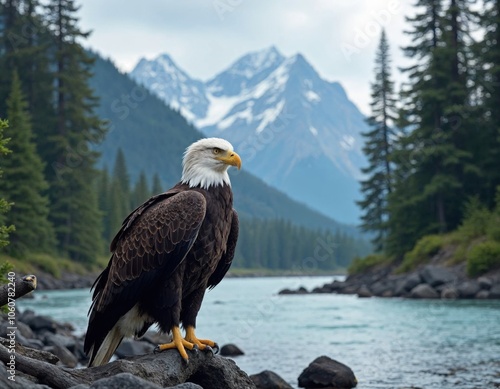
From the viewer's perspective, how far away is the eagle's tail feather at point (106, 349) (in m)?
6.99

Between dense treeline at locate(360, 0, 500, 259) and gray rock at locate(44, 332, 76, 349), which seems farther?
dense treeline at locate(360, 0, 500, 259)

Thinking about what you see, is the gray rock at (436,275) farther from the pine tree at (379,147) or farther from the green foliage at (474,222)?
the pine tree at (379,147)

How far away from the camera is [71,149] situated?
50438 millimetres

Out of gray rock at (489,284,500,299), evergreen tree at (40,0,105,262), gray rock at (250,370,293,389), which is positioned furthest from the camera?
evergreen tree at (40,0,105,262)

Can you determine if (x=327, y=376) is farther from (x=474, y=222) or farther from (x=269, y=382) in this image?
(x=474, y=222)

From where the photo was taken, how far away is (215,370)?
23.4ft

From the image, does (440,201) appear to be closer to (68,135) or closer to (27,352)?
(68,135)

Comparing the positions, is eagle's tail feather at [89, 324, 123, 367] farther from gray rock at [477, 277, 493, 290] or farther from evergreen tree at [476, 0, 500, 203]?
evergreen tree at [476, 0, 500, 203]

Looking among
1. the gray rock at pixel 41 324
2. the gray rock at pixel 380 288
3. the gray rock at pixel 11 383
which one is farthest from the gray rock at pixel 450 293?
the gray rock at pixel 11 383

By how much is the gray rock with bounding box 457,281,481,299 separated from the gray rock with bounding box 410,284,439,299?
133 centimetres

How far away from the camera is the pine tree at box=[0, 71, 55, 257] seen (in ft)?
124

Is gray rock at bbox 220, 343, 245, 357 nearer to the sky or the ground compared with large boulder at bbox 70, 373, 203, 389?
nearer to the ground

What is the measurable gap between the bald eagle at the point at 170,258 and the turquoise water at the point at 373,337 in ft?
18.3

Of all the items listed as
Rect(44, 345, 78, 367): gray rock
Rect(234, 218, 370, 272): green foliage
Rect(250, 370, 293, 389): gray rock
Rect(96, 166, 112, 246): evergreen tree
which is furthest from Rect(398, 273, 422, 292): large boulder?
Rect(234, 218, 370, 272): green foliage
